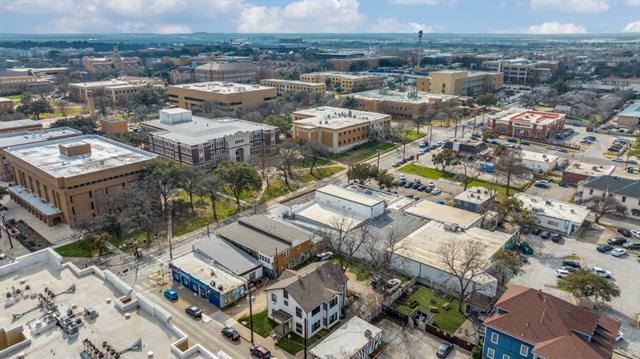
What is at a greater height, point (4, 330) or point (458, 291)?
point (4, 330)

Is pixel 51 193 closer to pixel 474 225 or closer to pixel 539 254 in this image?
pixel 474 225

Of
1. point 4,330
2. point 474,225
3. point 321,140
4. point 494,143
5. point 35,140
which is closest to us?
point 4,330

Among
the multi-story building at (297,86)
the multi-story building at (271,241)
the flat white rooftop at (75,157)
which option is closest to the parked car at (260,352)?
the multi-story building at (271,241)

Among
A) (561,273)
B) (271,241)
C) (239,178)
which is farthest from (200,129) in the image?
(561,273)

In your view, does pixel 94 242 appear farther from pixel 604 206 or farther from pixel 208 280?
pixel 604 206

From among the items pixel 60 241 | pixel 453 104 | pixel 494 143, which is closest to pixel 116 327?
pixel 60 241

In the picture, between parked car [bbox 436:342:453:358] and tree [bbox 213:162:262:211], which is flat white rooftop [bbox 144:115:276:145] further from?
parked car [bbox 436:342:453:358]
